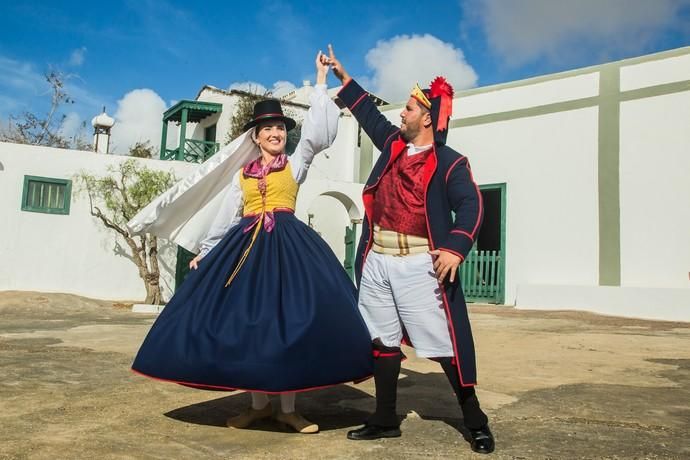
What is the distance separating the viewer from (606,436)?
9.74 feet

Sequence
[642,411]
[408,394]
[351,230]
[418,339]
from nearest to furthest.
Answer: [418,339] < [642,411] < [408,394] < [351,230]

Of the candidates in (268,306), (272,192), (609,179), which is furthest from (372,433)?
(609,179)

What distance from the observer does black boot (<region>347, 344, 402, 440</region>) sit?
2.93m

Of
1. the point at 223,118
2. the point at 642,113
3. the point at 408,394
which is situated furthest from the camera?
the point at 223,118

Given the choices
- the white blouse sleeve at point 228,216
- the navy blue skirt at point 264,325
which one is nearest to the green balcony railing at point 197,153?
the white blouse sleeve at point 228,216

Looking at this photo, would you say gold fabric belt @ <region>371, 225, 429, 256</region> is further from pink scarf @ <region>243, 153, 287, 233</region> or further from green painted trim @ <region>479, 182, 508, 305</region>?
green painted trim @ <region>479, 182, 508, 305</region>

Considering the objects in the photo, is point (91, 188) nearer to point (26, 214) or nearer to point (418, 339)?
point (26, 214)

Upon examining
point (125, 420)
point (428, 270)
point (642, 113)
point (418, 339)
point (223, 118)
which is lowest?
point (125, 420)

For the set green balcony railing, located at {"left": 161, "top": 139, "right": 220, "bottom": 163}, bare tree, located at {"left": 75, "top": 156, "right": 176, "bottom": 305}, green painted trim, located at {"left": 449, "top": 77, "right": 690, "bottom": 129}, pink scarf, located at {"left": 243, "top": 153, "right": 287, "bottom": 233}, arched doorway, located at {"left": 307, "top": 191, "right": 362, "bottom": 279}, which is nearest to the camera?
pink scarf, located at {"left": 243, "top": 153, "right": 287, "bottom": 233}

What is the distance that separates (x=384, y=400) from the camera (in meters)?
2.99

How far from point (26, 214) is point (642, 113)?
1182 cm

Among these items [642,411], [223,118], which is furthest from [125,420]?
[223,118]

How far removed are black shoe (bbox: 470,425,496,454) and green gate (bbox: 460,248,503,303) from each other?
10197mm

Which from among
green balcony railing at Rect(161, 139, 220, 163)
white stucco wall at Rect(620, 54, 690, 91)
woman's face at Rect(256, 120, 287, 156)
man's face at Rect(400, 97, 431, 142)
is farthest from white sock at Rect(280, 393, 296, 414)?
green balcony railing at Rect(161, 139, 220, 163)
